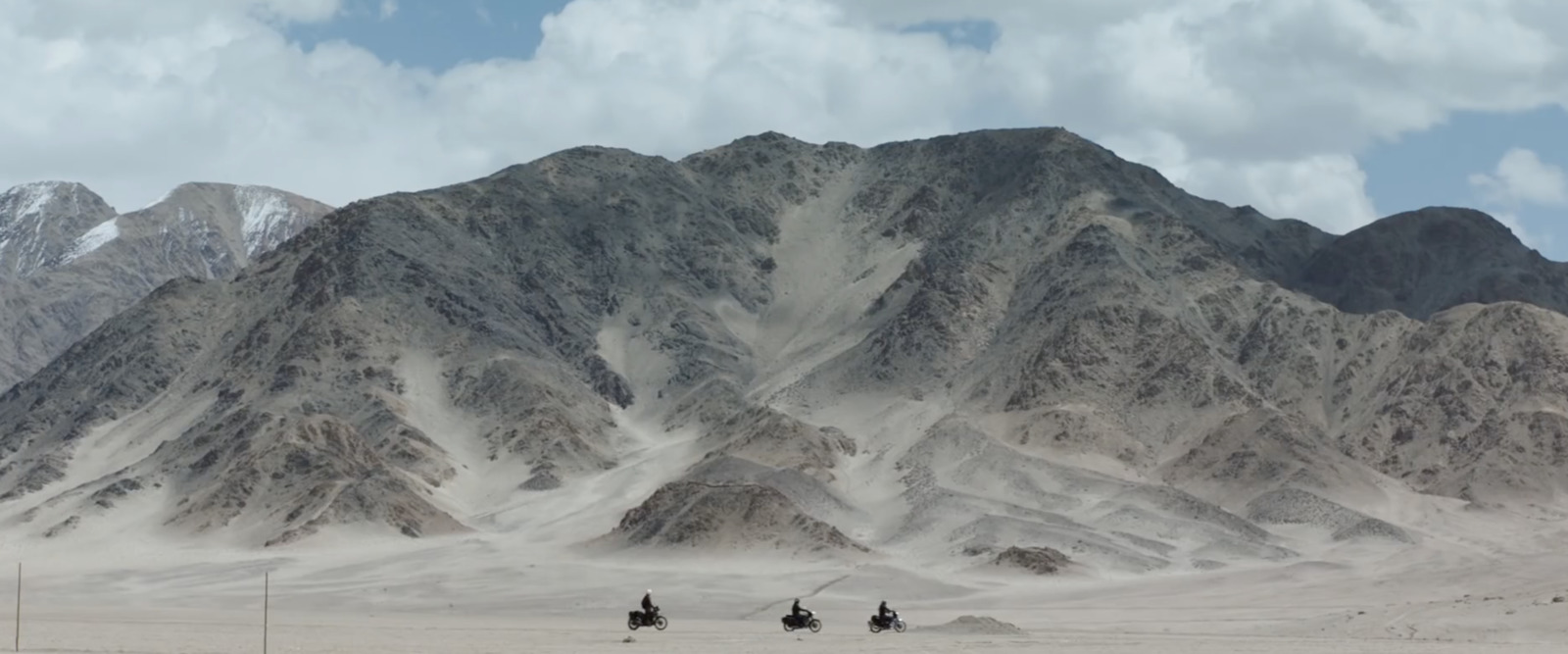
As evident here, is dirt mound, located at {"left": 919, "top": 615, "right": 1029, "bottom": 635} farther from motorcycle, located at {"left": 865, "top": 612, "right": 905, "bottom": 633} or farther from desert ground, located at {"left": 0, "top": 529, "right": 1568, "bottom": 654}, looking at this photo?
motorcycle, located at {"left": 865, "top": 612, "right": 905, "bottom": 633}

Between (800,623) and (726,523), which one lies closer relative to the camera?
(800,623)

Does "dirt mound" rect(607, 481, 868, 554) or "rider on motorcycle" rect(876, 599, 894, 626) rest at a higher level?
"dirt mound" rect(607, 481, 868, 554)

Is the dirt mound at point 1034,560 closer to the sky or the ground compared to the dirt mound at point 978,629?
closer to the sky

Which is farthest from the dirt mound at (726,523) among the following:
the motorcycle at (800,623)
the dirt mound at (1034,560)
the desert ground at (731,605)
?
the motorcycle at (800,623)

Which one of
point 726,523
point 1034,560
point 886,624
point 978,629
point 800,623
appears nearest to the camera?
point 978,629

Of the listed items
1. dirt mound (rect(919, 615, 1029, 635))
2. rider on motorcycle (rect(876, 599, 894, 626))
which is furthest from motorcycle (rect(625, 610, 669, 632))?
dirt mound (rect(919, 615, 1029, 635))

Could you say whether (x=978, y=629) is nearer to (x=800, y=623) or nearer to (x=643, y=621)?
(x=800, y=623)

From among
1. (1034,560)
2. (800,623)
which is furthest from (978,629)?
(1034,560)

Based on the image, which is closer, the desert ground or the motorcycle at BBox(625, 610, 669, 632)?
the desert ground

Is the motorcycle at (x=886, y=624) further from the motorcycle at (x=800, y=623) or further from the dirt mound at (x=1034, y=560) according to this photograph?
the dirt mound at (x=1034, y=560)

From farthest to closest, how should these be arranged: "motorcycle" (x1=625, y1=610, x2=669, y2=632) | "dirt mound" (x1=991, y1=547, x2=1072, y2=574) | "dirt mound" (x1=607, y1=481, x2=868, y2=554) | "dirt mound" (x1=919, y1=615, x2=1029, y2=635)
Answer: "dirt mound" (x1=607, y1=481, x2=868, y2=554) < "dirt mound" (x1=991, y1=547, x2=1072, y2=574) < "motorcycle" (x1=625, y1=610, x2=669, y2=632) < "dirt mound" (x1=919, y1=615, x2=1029, y2=635)

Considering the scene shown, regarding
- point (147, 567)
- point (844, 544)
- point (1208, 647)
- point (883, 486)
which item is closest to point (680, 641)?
point (1208, 647)
